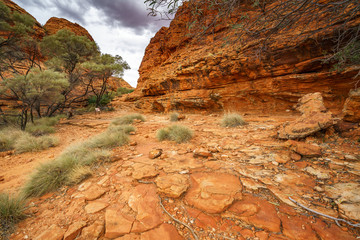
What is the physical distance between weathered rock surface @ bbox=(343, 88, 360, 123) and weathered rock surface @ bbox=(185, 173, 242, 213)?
3.38 metres

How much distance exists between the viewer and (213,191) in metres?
1.47

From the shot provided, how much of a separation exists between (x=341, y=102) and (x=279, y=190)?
5.74 m

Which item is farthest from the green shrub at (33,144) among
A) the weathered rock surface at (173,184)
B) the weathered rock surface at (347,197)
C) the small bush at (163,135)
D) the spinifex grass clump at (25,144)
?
the weathered rock surface at (347,197)

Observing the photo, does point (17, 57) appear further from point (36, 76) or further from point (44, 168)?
point (44, 168)

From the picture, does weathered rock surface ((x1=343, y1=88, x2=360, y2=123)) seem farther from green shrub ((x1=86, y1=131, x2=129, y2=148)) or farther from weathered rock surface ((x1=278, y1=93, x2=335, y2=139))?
green shrub ((x1=86, y1=131, x2=129, y2=148))

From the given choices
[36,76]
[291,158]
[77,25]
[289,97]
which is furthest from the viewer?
[77,25]

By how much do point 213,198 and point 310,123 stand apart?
9.11ft

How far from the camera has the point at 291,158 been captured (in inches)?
79.6

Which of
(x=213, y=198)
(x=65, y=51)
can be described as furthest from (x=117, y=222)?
(x=65, y=51)

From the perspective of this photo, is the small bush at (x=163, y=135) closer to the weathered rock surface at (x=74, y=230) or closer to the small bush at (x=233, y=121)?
the small bush at (x=233, y=121)

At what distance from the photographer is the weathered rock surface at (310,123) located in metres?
2.52

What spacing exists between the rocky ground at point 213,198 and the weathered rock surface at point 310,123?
0.98 feet

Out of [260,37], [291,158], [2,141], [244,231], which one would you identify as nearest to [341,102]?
[260,37]

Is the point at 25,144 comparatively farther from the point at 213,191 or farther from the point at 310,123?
the point at 310,123
